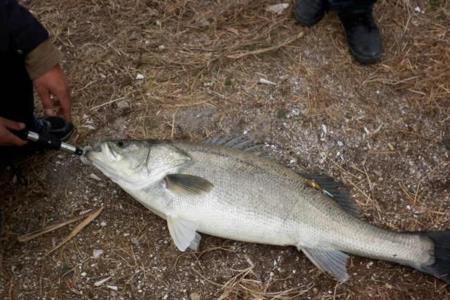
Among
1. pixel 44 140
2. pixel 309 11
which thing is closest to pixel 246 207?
pixel 44 140

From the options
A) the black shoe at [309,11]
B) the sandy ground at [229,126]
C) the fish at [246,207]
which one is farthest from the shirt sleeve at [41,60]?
the black shoe at [309,11]

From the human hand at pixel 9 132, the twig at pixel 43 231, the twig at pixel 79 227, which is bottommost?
the twig at pixel 79 227

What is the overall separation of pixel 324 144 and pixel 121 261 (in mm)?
1479

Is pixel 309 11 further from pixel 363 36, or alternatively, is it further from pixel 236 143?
pixel 236 143

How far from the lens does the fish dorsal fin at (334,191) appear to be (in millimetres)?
3170

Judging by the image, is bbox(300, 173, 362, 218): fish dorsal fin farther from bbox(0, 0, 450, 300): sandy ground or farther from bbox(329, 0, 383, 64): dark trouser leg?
bbox(329, 0, 383, 64): dark trouser leg

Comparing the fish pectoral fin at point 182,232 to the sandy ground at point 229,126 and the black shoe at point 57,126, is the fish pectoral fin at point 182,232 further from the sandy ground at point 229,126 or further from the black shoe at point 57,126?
the black shoe at point 57,126

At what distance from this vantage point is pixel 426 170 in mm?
3555

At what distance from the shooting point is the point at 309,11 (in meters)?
4.18

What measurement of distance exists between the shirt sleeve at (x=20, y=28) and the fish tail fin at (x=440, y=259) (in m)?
2.33

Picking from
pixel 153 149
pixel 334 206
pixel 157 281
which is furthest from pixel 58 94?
pixel 334 206

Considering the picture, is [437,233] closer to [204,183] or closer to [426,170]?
[426,170]

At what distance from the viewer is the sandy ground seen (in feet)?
10.1

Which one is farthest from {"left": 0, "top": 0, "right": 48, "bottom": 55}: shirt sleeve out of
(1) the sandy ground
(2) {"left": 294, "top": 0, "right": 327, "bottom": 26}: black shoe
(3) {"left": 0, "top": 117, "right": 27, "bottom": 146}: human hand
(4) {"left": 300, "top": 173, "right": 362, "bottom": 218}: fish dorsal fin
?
(2) {"left": 294, "top": 0, "right": 327, "bottom": 26}: black shoe
